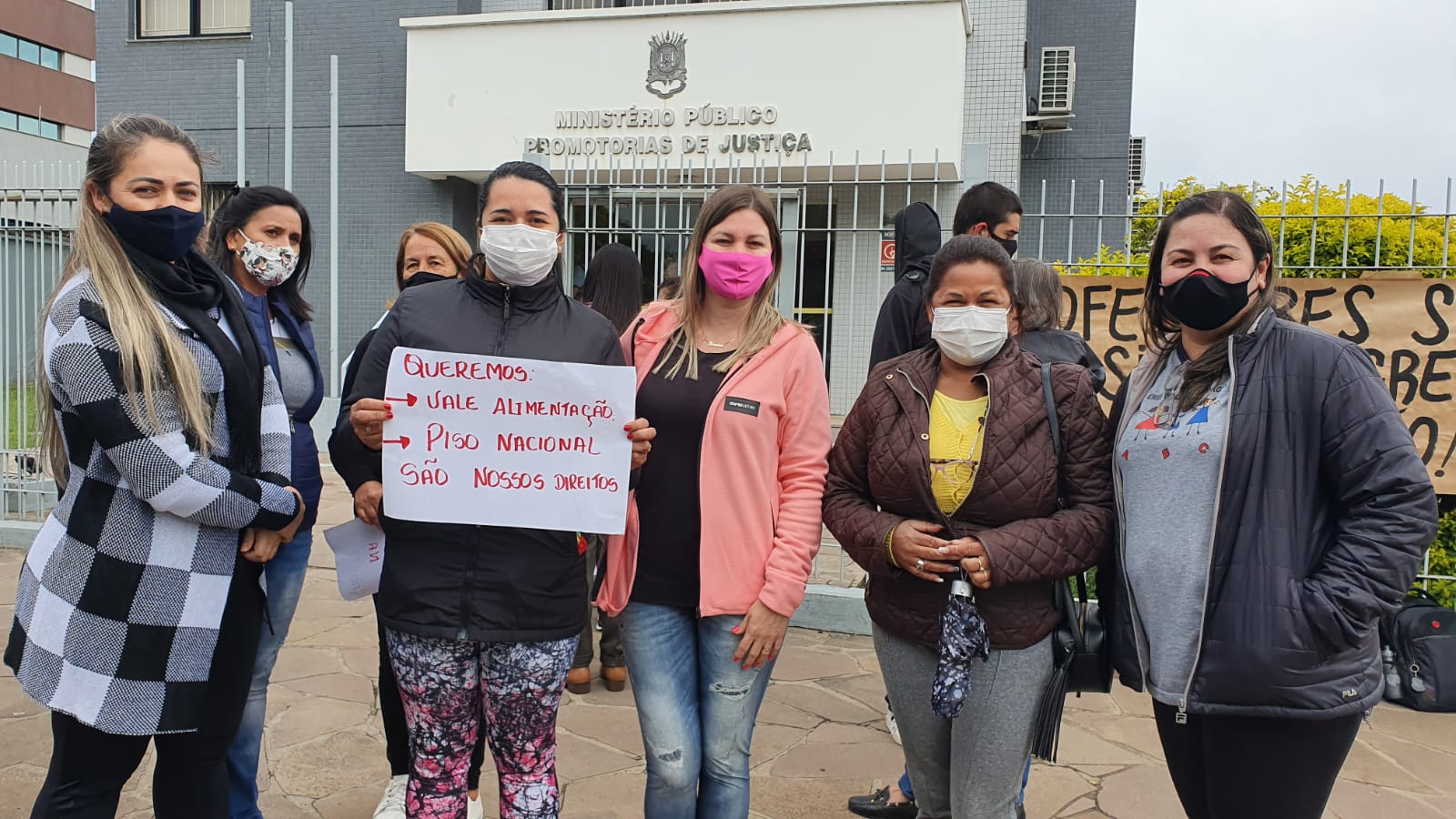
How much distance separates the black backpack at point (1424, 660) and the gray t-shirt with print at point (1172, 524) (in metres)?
3.26

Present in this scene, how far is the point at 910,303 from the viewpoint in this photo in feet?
11.5

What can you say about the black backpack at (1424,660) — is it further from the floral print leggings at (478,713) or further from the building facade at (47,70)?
the building facade at (47,70)

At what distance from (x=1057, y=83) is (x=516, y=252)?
10553 millimetres

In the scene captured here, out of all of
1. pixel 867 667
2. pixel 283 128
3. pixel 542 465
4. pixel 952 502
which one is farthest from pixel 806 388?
pixel 283 128

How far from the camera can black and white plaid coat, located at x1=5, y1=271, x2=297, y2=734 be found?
200 cm

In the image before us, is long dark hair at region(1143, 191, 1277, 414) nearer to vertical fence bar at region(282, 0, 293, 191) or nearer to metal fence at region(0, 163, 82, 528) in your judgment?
metal fence at region(0, 163, 82, 528)

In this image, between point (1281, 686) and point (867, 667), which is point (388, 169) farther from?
point (1281, 686)

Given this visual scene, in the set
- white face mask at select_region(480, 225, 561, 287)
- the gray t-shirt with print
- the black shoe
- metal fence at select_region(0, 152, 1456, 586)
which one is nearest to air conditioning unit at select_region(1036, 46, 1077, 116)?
metal fence at select_region(0, 152, 1456, 586)

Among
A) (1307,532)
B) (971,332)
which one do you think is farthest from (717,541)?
(1307,532)

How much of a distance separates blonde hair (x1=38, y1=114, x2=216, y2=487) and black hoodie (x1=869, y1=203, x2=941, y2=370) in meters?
2.22

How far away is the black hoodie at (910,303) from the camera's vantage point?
3502 mm

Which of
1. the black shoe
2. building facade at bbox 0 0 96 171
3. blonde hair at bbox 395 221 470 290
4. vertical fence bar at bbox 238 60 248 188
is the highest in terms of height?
building facade at bbox 0 0 96 171

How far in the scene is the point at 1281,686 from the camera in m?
1.93

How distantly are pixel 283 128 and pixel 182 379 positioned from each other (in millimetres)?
11776
